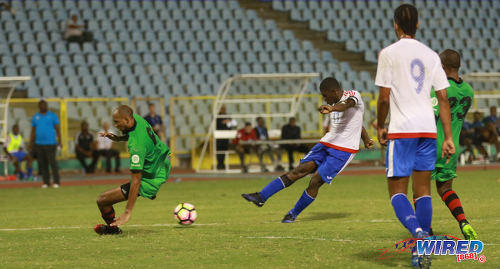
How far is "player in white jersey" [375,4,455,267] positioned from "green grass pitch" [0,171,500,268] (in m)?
0.76

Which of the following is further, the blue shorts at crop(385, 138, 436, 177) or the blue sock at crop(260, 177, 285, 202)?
the blue sock at crop(260, 177, 285, 202)

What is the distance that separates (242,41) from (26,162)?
10928 mm

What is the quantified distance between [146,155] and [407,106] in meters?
3.57

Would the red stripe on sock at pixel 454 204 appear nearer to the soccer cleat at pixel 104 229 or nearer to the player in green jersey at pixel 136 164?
the player in green jersey at pixel 136 164

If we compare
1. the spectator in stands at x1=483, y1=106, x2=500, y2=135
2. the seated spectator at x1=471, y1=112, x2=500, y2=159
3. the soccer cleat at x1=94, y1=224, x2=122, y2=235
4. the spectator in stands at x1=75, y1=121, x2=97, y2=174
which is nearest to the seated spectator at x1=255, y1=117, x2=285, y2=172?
the spectator in stands at x1=75, y1=121, x2=97, y2=174

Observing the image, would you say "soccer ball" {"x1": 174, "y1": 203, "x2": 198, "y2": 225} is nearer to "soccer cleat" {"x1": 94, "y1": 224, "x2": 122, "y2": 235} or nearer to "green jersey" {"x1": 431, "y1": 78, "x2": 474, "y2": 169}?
"soccer cleat" {"x1": 94, "y1": 224, "x2": 122, "y2": 235}

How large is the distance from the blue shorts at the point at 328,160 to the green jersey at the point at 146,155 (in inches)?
76.2

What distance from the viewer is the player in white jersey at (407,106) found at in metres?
6.27

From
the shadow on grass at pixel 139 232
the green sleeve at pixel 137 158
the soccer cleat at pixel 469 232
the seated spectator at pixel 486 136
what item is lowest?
the seated spectator at pixel 486 136

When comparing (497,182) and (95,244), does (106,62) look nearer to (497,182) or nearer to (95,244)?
(497,182)

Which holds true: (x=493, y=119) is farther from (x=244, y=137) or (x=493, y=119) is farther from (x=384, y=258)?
(x=384, y=258)

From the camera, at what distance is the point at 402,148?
631 cm

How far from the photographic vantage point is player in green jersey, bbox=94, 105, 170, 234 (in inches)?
340

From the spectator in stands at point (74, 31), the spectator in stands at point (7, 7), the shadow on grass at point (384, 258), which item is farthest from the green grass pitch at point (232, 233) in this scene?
the spectator in stands at point (7, 7)
